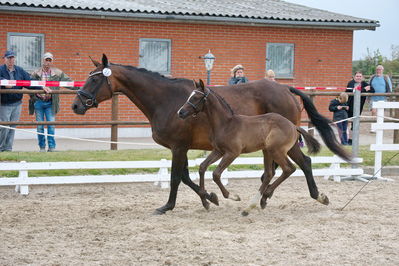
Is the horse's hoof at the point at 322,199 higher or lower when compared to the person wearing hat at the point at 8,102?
lower

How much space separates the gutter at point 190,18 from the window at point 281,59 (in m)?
0.90

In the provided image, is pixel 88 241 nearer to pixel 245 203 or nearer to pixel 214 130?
pixel 214 130

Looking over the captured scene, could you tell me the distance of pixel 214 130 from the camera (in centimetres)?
812

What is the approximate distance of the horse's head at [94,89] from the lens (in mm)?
8312

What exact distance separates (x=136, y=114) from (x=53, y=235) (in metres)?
10.9

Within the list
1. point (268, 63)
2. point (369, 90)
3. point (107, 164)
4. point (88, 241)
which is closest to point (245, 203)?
point (107, 164)

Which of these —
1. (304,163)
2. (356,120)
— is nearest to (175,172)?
(304,163)

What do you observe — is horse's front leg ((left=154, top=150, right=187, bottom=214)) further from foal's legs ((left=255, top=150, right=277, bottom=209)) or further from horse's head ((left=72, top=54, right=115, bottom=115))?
horse's head ((left=72, top=54, right=115, bottom=115))

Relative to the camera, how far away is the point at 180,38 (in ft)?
59.4

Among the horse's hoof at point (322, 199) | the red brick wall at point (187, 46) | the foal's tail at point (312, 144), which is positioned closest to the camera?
the horse's hoof at point (322, 199)

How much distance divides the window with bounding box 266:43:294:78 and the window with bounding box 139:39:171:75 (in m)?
3.07

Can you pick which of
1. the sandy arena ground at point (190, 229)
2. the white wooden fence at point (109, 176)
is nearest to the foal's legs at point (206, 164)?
the sandy arena ground at point (190, 229)

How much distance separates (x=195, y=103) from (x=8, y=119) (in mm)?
5840

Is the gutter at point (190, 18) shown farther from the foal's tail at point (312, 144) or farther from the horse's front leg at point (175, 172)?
the foal's tail at point (312, 144)
